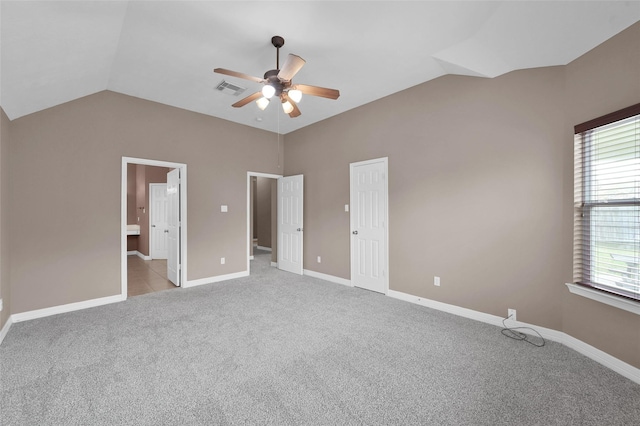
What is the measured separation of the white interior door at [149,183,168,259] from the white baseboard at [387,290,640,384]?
6275 mm

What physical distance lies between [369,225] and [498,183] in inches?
74.7

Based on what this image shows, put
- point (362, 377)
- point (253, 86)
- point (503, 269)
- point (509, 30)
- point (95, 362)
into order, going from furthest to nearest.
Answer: point (253, 86), point (503, 269), point (509, 30), point (95, 362), point (362, 377)

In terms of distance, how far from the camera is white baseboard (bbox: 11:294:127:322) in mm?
3271

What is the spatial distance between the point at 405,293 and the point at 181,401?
120 inches

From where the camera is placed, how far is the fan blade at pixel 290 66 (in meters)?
2.29

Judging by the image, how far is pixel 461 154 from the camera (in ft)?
11.1

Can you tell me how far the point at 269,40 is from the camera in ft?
9.34

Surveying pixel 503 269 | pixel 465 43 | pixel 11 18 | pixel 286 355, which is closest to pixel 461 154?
pixel 465 43

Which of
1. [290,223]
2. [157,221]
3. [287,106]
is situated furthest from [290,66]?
[157,221]

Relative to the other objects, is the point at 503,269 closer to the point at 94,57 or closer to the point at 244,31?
the point at 244,31

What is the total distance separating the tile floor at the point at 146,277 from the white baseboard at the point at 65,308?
0.37m

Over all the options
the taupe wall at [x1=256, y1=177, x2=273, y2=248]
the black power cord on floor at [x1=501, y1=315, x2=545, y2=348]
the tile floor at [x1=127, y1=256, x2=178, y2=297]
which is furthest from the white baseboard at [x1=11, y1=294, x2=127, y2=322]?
the taupe wall at [x1=256, y1=177, x2=273, y2=248]

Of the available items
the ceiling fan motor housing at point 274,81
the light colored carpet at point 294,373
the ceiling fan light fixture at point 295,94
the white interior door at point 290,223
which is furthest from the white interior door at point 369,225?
the ceiling fan motor housing at point 274,81

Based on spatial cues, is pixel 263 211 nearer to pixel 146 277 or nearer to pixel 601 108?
pixel 146 277
